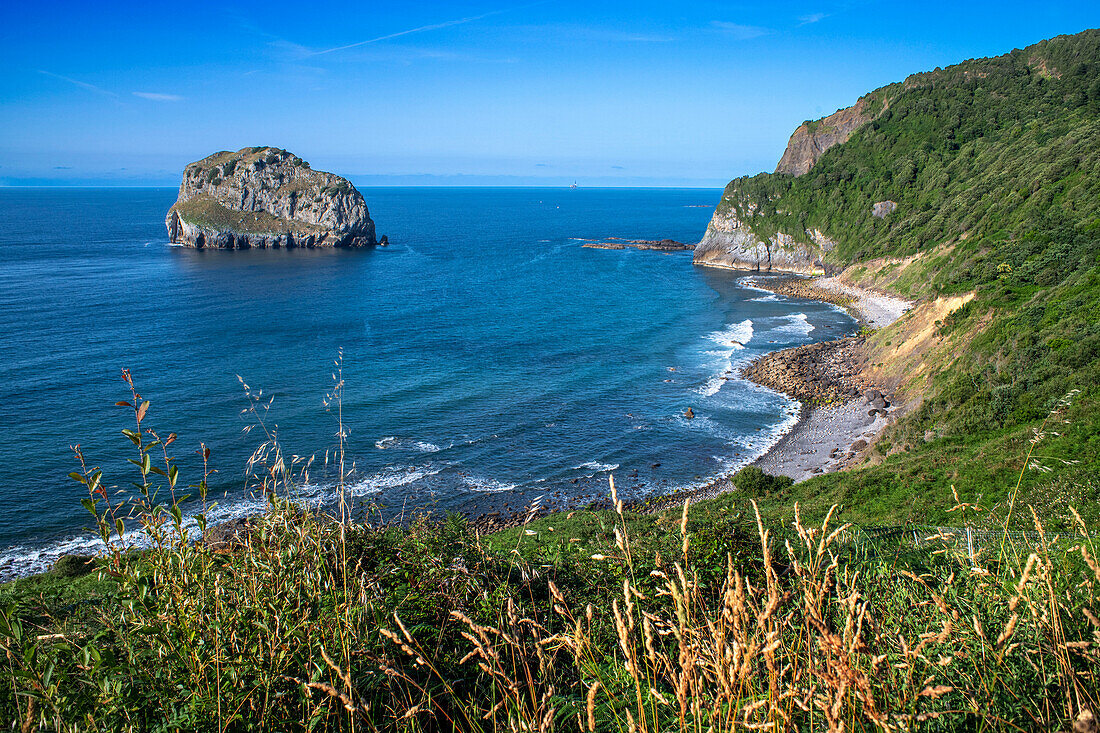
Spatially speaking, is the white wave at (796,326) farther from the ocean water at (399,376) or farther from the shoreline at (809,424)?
the shoreline at (809,424)

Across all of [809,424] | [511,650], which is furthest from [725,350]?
[511,650]

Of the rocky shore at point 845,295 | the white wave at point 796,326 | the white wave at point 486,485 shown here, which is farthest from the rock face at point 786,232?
the white wave at point 486,485

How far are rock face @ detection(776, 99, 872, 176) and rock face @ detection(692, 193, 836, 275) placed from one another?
1244 cm

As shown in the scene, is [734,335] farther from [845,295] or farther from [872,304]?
[845,295]

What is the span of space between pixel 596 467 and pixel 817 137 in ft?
323

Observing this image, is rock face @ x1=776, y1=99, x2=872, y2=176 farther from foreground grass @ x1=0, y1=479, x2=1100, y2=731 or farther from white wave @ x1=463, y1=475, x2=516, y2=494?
A: foreground grass @ x1=0, y1=479, x2=1100, y2=731

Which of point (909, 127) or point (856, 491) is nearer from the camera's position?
point (856, 491)

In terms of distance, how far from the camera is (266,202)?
126 metres

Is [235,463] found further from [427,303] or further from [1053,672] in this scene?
[427,303]

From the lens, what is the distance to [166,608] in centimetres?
361

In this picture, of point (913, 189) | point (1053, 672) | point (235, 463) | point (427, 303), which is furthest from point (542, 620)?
point (913, 189)

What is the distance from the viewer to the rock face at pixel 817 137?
10538 centimetres

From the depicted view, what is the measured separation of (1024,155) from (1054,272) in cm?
3442

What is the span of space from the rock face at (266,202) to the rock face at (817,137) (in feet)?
277
